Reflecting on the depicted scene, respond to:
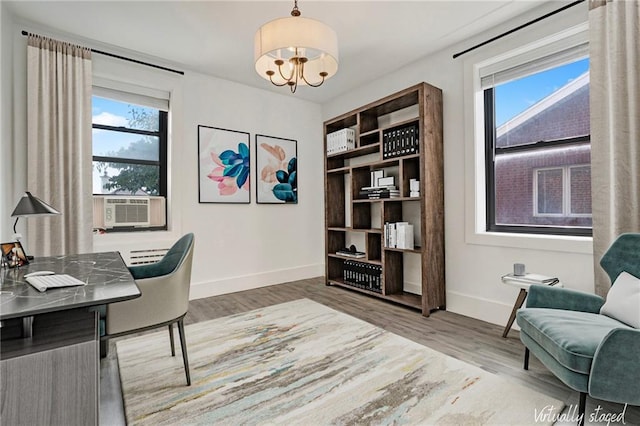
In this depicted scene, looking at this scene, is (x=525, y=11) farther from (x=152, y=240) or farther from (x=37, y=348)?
(x=152, y=240)

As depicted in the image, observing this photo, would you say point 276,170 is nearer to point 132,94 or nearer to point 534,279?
point 132,94

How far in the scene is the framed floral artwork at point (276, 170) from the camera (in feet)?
14.0

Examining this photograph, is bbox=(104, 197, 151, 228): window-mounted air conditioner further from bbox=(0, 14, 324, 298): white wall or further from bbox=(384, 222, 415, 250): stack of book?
bbox=(384, 222, 415, 250): stack of book

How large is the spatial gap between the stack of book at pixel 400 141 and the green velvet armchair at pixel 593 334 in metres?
1.74

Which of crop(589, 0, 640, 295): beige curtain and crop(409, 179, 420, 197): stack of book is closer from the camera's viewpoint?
crop(589, 0, 640, 295): beige curtain

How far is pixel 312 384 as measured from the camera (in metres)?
1.87

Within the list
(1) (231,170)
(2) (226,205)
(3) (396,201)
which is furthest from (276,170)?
(3) (396,201)

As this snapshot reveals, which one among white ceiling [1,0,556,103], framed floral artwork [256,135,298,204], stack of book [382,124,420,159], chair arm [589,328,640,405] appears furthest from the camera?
framed floral artwork [256,135,298,204]

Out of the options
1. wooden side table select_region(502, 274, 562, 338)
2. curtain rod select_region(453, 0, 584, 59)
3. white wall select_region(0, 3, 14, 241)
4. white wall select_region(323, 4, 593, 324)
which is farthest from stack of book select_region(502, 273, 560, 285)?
white wall select_region(0, 3, 14, 241)

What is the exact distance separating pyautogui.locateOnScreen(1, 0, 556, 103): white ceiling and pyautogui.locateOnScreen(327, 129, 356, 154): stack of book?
0.87 meters

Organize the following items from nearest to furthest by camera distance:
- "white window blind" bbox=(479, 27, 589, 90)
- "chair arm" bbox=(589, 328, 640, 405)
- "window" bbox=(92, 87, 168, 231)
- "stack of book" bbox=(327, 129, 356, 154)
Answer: "chair arm" bbox=(589, 328, 640, 405), "white window blind" bbox=(479, 27, 589, 90), "window" bbox=(92, 87, 168, 231), "stack of book" bbox=(327, 129, 356, 154)

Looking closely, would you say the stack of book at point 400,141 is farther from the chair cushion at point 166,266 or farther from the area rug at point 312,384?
the chair cushion at point 166,266

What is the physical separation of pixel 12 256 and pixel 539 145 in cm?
387

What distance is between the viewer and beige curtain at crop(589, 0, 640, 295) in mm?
1977
